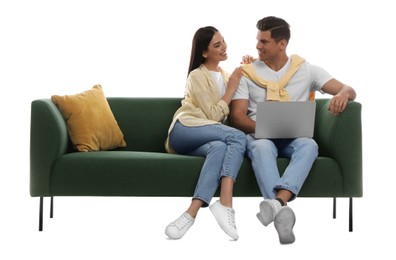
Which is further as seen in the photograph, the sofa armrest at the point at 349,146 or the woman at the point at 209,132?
the sofa armrest at the point at 349,146

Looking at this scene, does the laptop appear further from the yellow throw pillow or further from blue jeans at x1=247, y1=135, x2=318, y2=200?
the yellow throw pillow

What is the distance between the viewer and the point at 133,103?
5.12m

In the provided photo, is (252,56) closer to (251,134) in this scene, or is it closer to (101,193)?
(251,134)

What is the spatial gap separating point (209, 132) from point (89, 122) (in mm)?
823

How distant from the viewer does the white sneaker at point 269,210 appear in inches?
159

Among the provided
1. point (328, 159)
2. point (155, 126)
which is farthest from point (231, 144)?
point (155, 126)

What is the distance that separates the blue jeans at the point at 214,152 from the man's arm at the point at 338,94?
0.57m

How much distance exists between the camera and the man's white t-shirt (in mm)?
4730

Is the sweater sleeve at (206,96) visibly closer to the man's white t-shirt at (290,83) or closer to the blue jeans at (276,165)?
the man's white t-shirt at (290,83)

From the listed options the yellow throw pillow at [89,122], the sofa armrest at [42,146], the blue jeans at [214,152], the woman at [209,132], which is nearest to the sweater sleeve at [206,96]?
the woman at [209,132]

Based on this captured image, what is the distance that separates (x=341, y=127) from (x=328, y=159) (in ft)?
0.66

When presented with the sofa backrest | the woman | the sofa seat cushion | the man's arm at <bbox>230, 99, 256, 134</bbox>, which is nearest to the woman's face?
the woman

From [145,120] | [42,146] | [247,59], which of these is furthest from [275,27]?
[42,146]

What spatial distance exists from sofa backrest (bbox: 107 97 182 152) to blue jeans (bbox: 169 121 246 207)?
587 mm
